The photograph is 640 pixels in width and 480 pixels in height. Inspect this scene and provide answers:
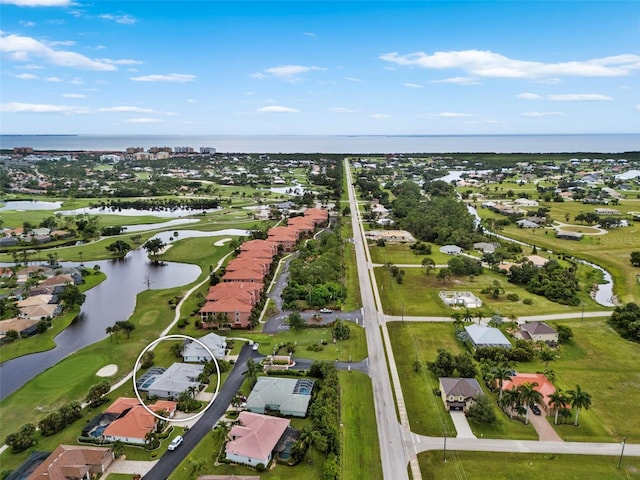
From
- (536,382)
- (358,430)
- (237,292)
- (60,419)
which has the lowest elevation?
(358,430)

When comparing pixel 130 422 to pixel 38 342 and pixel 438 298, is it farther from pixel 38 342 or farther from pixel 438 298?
pixel 438 298

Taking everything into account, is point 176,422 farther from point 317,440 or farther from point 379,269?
point 379,269

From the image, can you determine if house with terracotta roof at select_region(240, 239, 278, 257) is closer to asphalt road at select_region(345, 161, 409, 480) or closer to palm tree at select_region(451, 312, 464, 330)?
asphalt road at select_region(345, 161, 409, 480)

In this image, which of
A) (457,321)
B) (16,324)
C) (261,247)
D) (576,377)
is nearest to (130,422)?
(16,324)

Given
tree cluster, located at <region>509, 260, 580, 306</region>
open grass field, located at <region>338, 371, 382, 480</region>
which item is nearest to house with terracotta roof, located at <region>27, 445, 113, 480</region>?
open grass field, located at <region>338, 371, 382, 480</region>

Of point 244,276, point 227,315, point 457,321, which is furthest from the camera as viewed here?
point 244,276

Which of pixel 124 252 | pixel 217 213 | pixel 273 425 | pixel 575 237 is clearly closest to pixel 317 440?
pixel 273 425

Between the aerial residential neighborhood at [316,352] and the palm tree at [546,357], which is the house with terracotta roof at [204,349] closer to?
the aerial residential neighborhood at [316,352]

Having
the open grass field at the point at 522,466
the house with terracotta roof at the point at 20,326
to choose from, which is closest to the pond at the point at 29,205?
the house with terracotta roof at the point at 20,326
